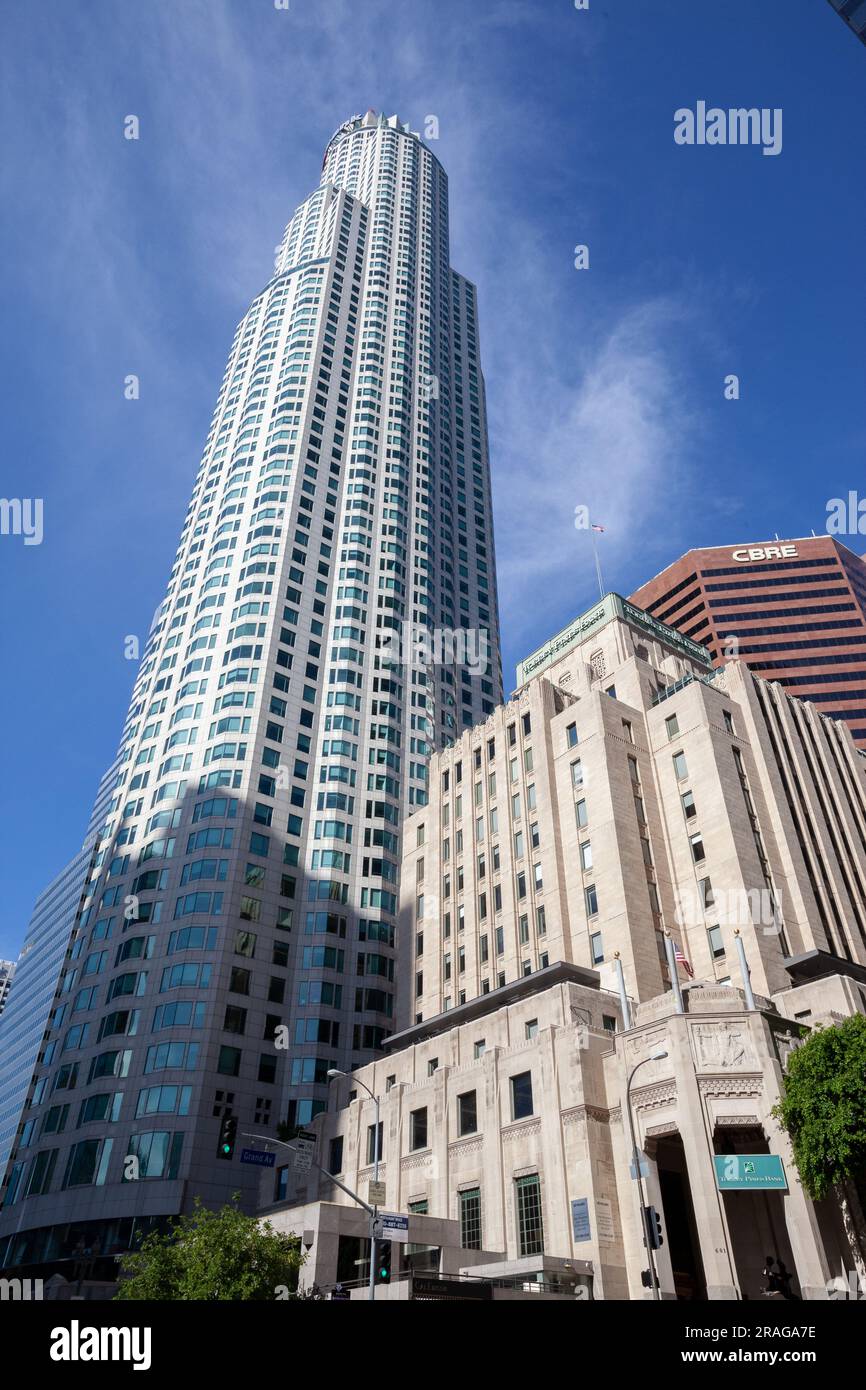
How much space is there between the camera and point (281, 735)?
95.9 metres

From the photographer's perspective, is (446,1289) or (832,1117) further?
(446,1289)

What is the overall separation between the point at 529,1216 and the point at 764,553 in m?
143

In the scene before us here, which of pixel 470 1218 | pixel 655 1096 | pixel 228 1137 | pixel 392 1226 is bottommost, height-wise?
pixel 392 1226

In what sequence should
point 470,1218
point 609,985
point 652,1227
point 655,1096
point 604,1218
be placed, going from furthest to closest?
point 609,985, point 470,1218, point 655,1096, point 604,1218, point 652,1227

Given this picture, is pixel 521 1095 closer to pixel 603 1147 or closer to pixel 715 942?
pixel 603 1147

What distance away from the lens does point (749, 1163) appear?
1565 inches

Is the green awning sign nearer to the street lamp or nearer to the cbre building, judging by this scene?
the street lamp

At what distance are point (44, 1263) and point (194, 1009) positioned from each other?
66.6ft

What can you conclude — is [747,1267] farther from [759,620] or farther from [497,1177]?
[759,620]

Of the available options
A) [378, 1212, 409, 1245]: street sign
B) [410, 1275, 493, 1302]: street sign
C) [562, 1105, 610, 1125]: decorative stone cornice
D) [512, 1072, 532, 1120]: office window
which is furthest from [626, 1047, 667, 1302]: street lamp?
[378, 1212, 409, 1245]: street sign

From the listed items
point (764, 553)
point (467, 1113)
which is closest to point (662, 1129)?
point (467, 1113)

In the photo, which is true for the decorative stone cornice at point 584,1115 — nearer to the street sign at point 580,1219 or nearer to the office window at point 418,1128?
the street sign at point 580,1219
